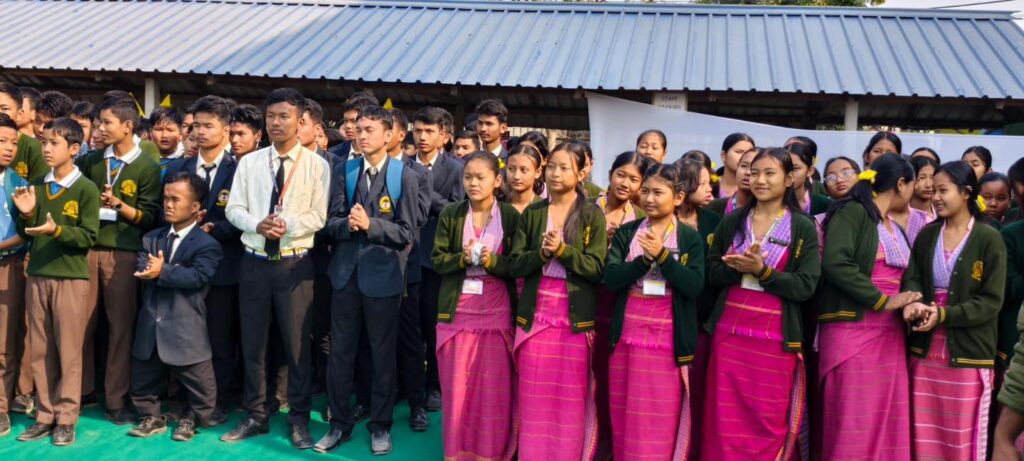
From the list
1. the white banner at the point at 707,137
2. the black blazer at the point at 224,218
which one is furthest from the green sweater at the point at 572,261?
the white banner at the point at 707,137

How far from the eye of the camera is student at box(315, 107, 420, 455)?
409 cm

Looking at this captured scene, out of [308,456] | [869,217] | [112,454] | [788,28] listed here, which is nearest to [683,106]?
[788,28]

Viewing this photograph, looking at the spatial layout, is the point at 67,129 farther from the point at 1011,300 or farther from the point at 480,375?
the point at 1011,300

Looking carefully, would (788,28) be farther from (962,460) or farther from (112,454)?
(112,454)

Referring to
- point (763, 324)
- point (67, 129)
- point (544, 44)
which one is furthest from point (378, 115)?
point (544, 44)

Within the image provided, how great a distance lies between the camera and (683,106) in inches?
333

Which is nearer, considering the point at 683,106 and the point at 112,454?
the point at 112,454

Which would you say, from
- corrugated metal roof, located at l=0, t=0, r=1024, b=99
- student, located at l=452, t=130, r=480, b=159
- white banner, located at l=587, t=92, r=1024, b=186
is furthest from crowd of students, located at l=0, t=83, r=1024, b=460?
corrugated metal roof, located at l=0, t=0, r=1024, b=99

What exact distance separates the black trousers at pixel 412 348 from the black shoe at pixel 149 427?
53.9 inches

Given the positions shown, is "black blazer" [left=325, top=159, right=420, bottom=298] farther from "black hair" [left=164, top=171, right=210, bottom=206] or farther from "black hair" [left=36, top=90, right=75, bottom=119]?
"black hair" [left=36, top=90, right=75, bottom=119]

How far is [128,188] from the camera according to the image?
446cm

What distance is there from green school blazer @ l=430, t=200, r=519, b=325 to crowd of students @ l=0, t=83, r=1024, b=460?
0.01 metres

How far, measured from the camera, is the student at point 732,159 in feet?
15.0

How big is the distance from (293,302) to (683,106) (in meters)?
5.47
